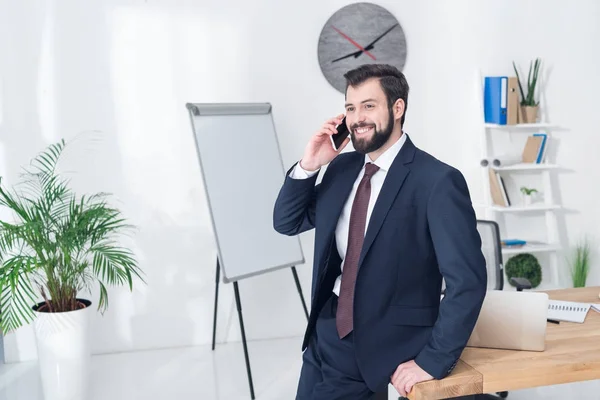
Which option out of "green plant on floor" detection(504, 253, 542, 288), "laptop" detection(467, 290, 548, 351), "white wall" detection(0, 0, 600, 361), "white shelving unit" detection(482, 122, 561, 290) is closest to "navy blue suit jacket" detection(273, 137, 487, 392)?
"laptop" detection(467, 290, 548, 351)

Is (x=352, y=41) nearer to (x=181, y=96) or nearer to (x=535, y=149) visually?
(x=181, y=96)

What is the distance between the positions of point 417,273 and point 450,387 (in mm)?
332

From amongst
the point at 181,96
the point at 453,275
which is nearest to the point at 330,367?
the point at 453,275

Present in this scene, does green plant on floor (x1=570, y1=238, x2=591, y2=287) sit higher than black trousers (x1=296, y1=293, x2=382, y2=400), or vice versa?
black trousers (x1=296, y1=293, x2=382, y2=400)

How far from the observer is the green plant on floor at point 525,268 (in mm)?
4570

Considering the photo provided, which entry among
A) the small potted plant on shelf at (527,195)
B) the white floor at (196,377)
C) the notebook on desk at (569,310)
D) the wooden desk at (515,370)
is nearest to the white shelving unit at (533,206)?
the small potted plant on shelf at (527,195)

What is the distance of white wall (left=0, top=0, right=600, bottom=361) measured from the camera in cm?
391

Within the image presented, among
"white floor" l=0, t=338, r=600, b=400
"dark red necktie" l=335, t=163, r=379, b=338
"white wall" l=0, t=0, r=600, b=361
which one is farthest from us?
"white wall" l=0, t=0, r=600, b=361

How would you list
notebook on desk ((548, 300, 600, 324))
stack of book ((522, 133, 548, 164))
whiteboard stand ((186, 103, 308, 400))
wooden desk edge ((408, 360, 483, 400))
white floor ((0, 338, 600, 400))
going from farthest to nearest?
stack of book ((522, 133, 548, 164)), whiteboard stand ((186, 103, 308, 400)), white floor ((0, 338, 600, 400)), notebook on desk ((548, 300, 600, 324)), wooden desk edge ((408, 360, 483, 400))

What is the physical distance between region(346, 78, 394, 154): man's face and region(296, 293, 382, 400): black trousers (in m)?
0.52

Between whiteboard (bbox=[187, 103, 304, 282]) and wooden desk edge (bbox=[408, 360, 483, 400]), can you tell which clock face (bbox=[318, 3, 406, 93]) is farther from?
wooden desk edge (bbox=[408, 360, 483, 400])

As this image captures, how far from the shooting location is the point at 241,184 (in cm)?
368

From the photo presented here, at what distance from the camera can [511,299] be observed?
6.21 feet

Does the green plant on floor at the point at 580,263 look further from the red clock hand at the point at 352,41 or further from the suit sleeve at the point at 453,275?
the suit sleeve at the point at 453,275
